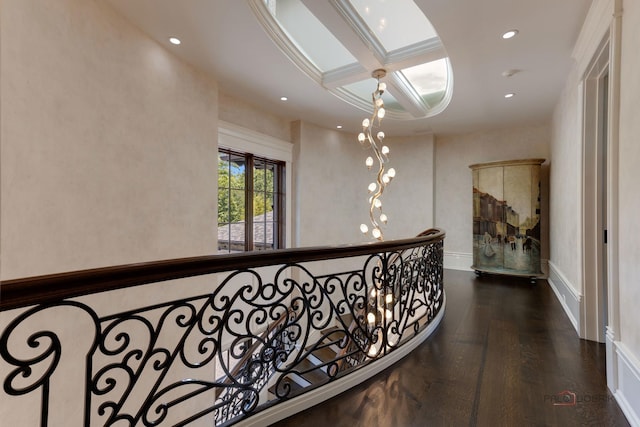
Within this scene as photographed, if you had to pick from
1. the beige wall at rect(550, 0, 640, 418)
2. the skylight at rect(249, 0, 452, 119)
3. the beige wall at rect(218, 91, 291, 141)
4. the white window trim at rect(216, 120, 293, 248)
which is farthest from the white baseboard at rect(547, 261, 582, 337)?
the beige wall at rect(218, 91, 291, 141)

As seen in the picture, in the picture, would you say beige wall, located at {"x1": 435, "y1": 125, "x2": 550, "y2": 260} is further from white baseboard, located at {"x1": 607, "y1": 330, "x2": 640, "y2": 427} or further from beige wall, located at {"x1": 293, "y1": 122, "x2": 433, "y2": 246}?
white baseboard, located at {"x1": 607, "y1": 330, "x2": 640, "y2": 427}

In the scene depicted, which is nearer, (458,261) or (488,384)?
(488,384)

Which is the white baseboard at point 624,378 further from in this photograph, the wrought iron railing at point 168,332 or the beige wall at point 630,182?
the wrought iron railing at point 168,332

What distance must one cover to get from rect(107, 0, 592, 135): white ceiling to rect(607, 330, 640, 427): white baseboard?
8.17 feet

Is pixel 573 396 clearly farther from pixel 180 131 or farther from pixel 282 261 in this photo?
pixel 180 131

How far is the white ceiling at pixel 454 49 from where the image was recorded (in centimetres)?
242

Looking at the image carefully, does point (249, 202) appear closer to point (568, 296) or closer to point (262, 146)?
point (262, 146)

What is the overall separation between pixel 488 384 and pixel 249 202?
3.97m

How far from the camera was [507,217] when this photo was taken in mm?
5051

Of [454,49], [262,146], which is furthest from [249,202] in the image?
[454,49]

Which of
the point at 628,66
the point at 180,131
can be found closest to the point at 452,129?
the point at 628,66

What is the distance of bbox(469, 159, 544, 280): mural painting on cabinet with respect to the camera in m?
4.84

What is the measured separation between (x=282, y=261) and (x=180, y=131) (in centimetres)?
245

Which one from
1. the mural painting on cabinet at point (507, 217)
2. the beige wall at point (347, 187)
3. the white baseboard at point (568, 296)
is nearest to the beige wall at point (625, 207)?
the white baseboard at point (568, 296)
